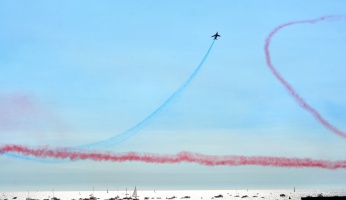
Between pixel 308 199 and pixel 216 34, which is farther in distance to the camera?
pixel 308 199

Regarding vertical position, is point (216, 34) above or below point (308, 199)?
above

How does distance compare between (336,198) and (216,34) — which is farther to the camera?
(336,198)

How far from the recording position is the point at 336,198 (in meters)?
176

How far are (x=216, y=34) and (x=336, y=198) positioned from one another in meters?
63.7

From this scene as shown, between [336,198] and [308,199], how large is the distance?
8.99 meters

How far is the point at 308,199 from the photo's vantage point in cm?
18162

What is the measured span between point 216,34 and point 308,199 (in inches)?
2476

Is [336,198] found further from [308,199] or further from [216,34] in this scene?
[216,34]

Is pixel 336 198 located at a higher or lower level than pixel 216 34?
lower

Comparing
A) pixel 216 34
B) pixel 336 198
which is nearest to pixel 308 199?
pixel 336 198

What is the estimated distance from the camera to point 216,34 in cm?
15375
